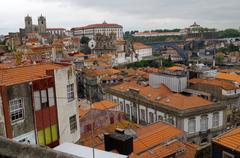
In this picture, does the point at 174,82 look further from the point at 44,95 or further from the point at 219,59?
the point at 219,59

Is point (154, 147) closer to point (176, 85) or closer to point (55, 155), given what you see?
point (55, 155)

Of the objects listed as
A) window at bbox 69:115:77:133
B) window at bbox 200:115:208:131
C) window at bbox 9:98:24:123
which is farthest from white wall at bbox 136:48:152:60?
window at bbox 9:98:24:123

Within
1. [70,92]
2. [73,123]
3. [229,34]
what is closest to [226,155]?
[73,123]

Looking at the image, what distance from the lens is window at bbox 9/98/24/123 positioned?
12305mm

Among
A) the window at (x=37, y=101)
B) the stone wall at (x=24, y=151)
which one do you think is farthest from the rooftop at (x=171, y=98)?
the stone wall at (x=24, y=151)

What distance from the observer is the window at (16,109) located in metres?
12.3

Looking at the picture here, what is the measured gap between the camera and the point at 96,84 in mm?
52125

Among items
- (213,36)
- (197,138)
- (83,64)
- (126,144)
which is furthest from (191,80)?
(213,36)

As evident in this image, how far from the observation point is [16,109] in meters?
12.6

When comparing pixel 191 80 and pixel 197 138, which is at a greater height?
pixel 191 80

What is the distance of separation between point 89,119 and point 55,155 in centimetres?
2235

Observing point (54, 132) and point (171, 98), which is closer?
point (54, 132)

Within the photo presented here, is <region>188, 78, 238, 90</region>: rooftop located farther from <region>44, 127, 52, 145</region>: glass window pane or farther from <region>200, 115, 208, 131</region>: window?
<region>44, 127, 52, 145</region>: glass window pane

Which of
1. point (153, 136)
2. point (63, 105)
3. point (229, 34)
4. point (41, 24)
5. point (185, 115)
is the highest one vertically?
point (41, 24)
